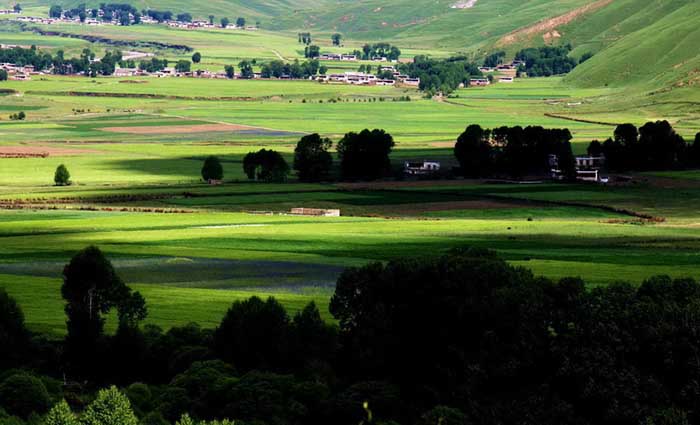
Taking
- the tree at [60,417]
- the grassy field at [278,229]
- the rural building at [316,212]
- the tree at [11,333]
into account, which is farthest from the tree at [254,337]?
the rural building at [316,212]

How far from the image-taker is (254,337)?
63.8 metres

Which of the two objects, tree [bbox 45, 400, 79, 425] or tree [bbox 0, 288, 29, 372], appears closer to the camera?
tree [bbox 45, 400, 79, 425]

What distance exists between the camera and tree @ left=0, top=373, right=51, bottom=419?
54.0 meters

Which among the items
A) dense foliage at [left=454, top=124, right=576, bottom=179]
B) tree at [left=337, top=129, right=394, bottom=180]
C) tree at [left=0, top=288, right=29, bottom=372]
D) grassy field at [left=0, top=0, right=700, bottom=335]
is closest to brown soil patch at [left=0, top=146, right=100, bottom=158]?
grassy field at [left=0, top=0, right=700, bottom=335]

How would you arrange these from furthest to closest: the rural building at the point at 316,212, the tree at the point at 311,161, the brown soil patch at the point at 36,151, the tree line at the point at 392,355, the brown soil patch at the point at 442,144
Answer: the brown soil patch at the point at 442,144
the brown soil patch at the point at 36,151
the tree at the point at 311,161
the rural building at the point at 316,212
the tree line at the point at 392,355

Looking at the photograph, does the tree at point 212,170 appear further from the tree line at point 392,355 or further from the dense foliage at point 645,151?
the tree line at point 392,355

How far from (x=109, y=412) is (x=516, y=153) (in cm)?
10480

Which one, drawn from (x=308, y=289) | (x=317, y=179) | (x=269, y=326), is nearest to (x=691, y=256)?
(x=308, y=289)

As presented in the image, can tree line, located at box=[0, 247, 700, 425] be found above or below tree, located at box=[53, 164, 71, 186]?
below

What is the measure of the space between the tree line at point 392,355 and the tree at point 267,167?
226 feet

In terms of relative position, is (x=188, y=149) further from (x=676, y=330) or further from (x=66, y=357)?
(x=676, y=330)

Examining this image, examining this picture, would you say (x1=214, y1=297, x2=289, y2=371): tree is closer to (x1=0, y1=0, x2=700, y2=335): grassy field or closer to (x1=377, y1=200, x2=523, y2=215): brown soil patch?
(x1=0, y1=0, x2=700, y2=335): grassy field

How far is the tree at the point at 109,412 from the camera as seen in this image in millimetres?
43781

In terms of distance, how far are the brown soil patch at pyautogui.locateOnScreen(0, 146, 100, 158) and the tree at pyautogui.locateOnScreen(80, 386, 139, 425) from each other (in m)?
119
